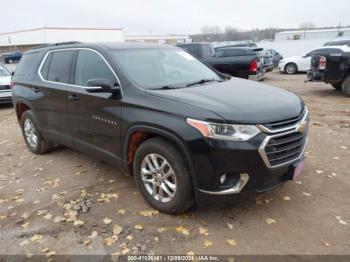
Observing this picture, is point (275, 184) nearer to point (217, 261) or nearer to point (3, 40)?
point (217, 261)

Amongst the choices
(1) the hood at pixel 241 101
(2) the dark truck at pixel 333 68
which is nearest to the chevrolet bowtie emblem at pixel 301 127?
(1) the hood at pixel 241 101

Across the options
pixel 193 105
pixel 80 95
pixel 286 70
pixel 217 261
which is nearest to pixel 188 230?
pixel 217 261

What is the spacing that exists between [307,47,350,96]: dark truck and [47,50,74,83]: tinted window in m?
8.22

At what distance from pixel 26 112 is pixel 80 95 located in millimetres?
2095

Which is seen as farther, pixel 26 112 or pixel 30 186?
pixel 26 112

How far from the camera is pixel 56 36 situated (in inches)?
2025

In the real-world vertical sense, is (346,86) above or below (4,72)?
below

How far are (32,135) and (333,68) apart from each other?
8828 millimetres

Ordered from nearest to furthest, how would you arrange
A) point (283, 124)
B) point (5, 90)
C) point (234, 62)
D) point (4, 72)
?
point (283, 124) < point (5, 90) < point (4, 72) < point (234, 62)

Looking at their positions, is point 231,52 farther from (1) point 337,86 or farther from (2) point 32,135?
(2) point 32,135

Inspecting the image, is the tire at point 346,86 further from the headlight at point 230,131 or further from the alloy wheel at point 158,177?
the alloy wheel at point 158,177

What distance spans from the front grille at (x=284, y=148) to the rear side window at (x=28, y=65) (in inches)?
164

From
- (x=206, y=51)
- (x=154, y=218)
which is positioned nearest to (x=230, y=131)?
(x=154, y=218)

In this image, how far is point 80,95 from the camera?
14.0 ft
